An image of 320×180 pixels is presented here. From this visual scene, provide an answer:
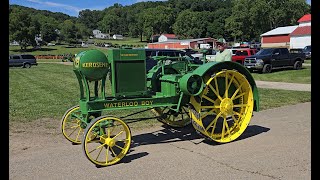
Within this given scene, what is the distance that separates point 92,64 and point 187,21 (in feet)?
404

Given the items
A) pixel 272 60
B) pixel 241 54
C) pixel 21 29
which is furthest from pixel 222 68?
pixel 21 29

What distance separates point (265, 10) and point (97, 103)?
88.4 metres

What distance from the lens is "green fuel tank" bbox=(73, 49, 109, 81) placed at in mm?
5457

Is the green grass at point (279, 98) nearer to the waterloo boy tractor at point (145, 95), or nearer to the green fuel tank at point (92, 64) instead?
the waterloo boy tractor at point (145, 95)

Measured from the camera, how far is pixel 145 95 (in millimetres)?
6242

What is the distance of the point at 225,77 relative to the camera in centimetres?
684

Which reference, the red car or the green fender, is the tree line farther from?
the green fender

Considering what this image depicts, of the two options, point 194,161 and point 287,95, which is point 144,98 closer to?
point 194,161

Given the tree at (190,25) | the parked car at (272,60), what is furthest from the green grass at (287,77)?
the tree at (190,25)

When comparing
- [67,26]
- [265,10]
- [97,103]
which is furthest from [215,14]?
[97,103]

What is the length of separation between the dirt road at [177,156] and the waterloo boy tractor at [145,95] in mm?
279

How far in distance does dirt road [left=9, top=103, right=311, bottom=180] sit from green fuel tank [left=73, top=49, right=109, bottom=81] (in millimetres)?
1416

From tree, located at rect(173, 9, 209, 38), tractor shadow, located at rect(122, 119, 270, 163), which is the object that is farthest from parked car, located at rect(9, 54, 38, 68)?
tree, located at rect(173, 9, 209, 38)

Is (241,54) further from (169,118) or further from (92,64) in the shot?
(92,64)
